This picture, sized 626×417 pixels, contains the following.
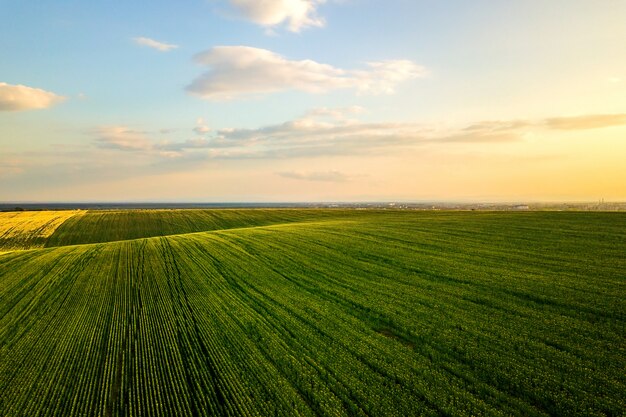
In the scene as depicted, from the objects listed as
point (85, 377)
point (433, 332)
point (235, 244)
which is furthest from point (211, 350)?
point (235, 244)

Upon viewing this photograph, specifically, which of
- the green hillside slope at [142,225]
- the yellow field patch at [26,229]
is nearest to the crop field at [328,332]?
the yellow field patch at [26,229]

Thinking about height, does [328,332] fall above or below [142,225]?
below

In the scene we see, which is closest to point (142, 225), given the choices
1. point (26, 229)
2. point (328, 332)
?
point (26, 229)

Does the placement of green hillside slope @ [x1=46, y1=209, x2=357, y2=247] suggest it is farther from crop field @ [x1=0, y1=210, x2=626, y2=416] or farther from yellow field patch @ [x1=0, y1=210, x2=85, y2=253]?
crop field @ [x1=0, y1=210, x2=626, y2=416]

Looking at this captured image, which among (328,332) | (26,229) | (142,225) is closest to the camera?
(328,332)

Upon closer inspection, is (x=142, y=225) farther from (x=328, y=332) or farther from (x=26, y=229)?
(x=328, y=332)

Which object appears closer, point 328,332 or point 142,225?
point 328,332

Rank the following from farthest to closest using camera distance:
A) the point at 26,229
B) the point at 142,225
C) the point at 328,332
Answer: the point at 142,225 → the point at 26,229 → the point at 328,332

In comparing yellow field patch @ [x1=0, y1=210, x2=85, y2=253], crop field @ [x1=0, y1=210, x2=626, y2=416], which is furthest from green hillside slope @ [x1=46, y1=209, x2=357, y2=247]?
crop field @ [x1=0, y1=210, x2=626, y2=416]
